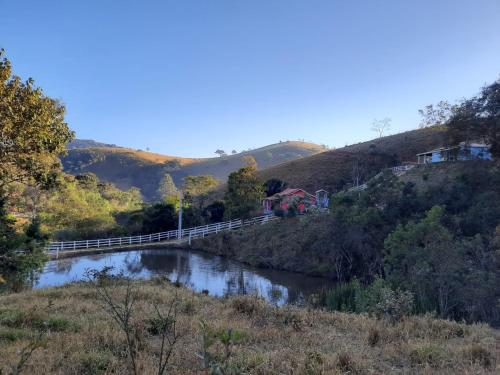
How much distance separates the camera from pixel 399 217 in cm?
2036

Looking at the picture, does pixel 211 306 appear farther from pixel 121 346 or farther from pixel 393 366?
pixel 393 366

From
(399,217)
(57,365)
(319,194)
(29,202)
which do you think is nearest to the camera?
(57,365)

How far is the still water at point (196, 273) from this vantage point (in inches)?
695

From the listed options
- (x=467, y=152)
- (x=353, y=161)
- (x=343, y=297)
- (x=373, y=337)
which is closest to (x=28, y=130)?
(x=373, y=337)

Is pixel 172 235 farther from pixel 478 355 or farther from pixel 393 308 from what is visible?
pixel 478 355

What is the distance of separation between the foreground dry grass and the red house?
90.1ft

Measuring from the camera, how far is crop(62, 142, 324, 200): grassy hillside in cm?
11019

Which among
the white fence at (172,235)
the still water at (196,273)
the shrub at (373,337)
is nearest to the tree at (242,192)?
the white fence at (172,235)

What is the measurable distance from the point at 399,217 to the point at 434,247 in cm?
710

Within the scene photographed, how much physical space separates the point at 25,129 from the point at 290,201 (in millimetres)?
30694

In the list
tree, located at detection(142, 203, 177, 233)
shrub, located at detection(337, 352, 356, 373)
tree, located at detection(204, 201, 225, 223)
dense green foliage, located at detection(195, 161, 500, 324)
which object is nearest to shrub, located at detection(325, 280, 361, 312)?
dense green foliage, located at detection(195, 161, 500, 324)

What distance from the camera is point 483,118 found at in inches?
982

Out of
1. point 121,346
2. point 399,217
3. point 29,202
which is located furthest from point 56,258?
point 121,346

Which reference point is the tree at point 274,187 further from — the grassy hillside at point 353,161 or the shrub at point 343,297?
the shrub at point 343,297
